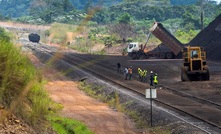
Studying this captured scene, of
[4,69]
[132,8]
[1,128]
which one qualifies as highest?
[132,8]

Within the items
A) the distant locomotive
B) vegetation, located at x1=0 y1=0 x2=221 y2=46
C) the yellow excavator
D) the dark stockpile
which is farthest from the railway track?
the distant locomotive

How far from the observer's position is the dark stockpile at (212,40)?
66.0 metres

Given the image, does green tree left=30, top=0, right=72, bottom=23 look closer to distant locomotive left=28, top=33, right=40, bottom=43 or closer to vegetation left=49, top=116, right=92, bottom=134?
distant locomotive left=28, top=33, right=40, bottom=43

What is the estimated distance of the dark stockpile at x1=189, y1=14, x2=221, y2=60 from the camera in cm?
6599

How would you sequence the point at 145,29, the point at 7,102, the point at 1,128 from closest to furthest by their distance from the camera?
A: the point at 1,128, the point at 7,102, the point at 145,29

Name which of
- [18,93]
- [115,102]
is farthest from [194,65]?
[18,93]

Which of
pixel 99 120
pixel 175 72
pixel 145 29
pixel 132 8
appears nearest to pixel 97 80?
pixel 175 72

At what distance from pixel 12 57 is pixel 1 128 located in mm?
3014

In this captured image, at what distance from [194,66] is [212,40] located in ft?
97.6

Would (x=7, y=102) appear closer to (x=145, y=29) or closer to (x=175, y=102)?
(x=175, y=102)

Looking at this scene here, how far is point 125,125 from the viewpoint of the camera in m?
23.2

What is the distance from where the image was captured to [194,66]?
134 ft

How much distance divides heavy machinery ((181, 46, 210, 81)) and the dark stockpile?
23444 mm

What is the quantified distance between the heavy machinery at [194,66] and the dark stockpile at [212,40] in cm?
2344
